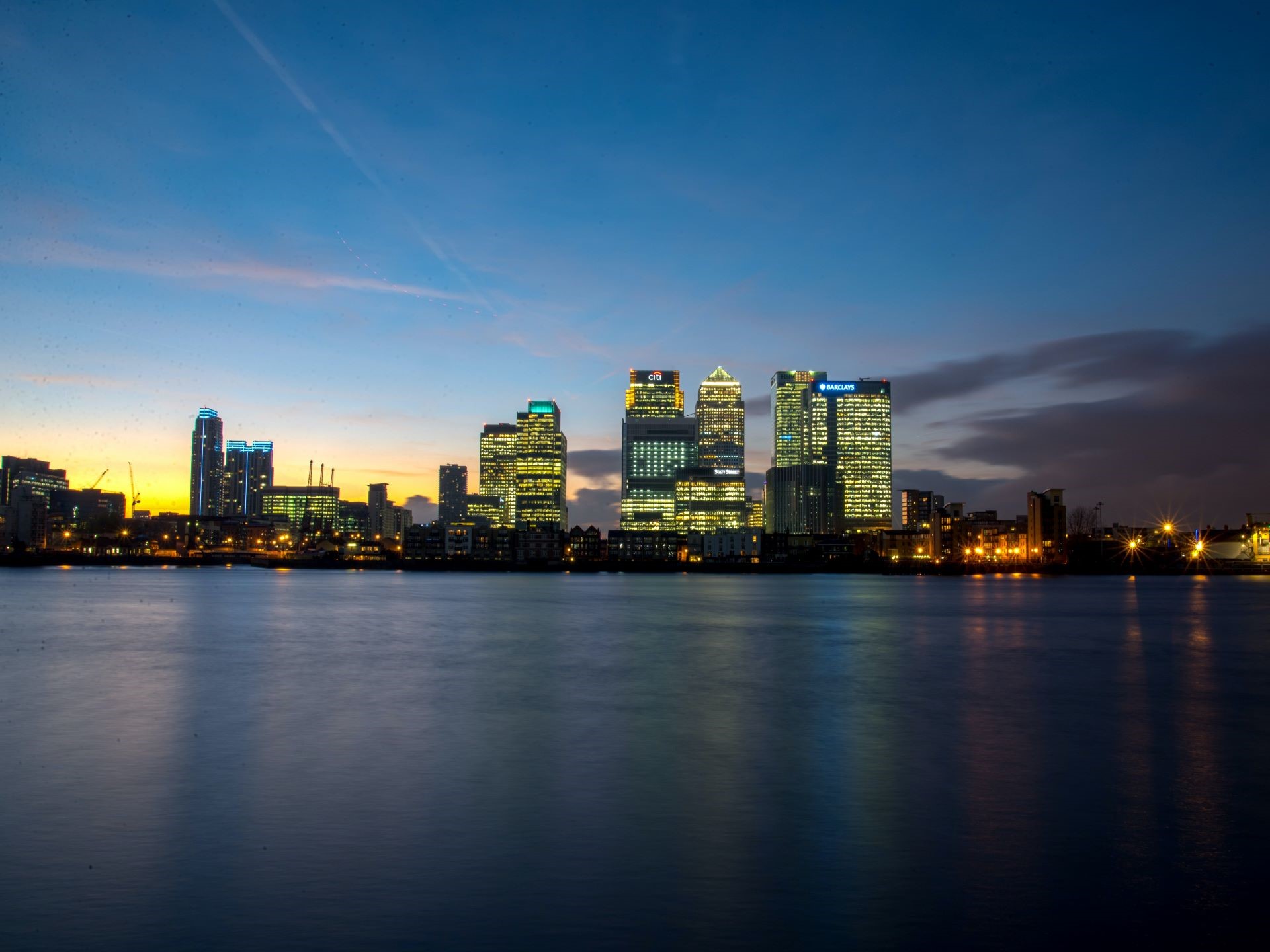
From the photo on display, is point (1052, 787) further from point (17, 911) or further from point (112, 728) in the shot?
point (112, 728)

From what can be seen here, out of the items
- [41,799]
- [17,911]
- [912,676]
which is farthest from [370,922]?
[912,676]

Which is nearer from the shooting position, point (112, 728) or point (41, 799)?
point (41, 799)

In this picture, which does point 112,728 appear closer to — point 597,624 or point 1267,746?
point 1267,746

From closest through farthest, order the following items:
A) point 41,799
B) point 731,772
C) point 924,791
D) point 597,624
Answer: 1. point 41,799
2. point 924,791
3. point 731,772
4. point 597,624

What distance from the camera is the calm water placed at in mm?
10961

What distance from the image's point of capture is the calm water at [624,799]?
1096 cm

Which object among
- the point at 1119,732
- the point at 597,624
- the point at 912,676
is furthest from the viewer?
the point at 597,624

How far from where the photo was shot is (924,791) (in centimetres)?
1739

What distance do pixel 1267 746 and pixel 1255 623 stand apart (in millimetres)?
50903

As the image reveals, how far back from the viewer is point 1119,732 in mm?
23781

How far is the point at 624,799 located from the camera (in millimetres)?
16781

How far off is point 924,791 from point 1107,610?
2833 inches

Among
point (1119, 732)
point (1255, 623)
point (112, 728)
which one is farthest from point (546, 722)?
point (1255, 623)

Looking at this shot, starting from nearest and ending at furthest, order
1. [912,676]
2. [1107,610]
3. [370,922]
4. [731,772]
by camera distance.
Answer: [370,922], [731,772], [912,676], [1107,610]
